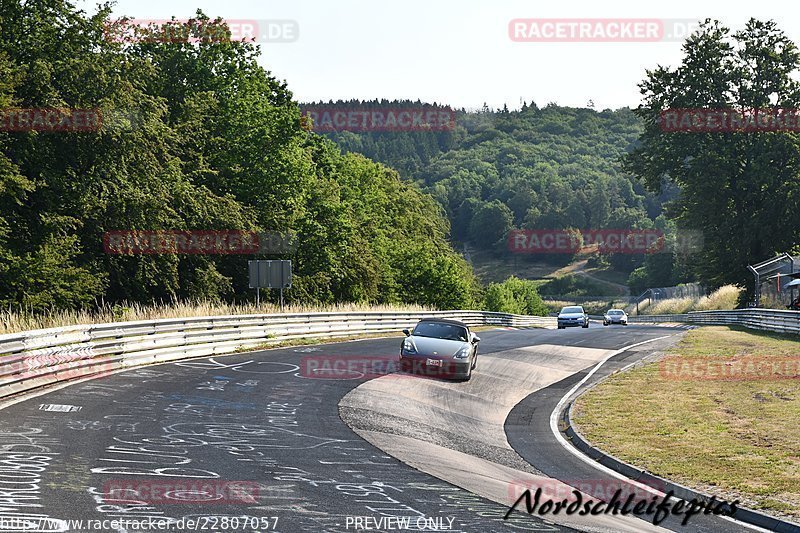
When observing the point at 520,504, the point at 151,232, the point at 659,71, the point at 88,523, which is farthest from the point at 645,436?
the point at 659,71

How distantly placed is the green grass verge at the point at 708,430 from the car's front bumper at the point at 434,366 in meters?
3.14

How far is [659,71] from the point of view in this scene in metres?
66.8

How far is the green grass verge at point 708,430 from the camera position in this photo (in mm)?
11648

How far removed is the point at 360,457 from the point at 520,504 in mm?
2804

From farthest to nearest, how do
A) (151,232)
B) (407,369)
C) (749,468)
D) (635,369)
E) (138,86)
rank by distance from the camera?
(138,86) → (151,232) → (635,369) → (407,369) → (749,468)

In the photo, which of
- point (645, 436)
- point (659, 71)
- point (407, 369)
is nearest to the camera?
point (645, 436)

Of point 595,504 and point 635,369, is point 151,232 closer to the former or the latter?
point 635,369

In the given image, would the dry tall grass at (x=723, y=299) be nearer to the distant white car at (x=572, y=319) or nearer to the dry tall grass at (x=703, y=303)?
the dry tall grass at (x=703, y=303)

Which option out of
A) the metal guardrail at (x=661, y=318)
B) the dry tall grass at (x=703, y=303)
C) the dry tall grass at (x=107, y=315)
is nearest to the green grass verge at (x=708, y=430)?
the dry tall grass at (x=107, y=315)

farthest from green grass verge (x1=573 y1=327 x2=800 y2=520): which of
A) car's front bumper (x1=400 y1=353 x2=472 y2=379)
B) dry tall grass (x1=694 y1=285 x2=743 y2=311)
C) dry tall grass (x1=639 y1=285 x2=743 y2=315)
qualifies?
dry tall grass (x1=639 y1=285 x2=743 y2=315)

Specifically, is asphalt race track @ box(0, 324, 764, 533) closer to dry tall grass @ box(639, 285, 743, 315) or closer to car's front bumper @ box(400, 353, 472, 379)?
car's front bumper @ box(400, 353, 472, 379)

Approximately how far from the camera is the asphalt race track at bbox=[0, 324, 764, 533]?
27.2 ft

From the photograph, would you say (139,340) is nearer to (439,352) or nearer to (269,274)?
(439,352)

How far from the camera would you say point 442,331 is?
23.6 m
